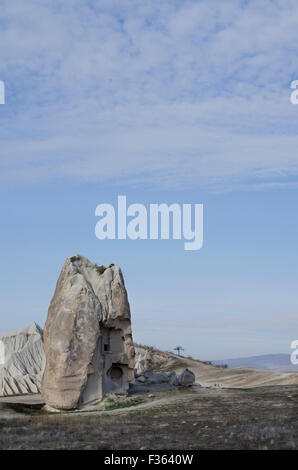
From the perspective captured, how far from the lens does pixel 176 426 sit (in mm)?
15781

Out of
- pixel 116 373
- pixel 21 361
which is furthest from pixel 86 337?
pixel 21 361

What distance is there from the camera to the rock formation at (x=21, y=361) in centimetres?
4212

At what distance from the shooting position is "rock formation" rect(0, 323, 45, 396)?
4212 cm

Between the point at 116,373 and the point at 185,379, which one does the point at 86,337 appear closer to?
the point at 116,373

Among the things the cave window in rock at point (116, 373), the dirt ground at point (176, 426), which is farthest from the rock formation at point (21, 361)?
the dirt ground at point (176, 426)

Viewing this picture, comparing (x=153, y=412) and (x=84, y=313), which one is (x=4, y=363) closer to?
(x=84, y=313)

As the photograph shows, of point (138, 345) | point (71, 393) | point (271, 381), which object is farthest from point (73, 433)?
point (138, 345)

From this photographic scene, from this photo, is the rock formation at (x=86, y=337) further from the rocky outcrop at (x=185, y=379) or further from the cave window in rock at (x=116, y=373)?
the rocky outcrop at (x=185, y=379)

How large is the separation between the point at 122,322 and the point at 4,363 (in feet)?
70.5

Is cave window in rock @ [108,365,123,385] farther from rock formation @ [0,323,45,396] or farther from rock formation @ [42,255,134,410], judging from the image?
rock formation @ [0,323,45,396]

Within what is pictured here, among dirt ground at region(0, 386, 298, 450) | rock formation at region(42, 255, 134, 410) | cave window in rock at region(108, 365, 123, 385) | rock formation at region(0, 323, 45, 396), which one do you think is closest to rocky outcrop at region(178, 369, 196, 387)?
cave window in rock at region(108, 365, 123, 385)

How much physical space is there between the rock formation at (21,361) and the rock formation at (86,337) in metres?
17.3

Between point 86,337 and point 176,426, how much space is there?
9.13 m
